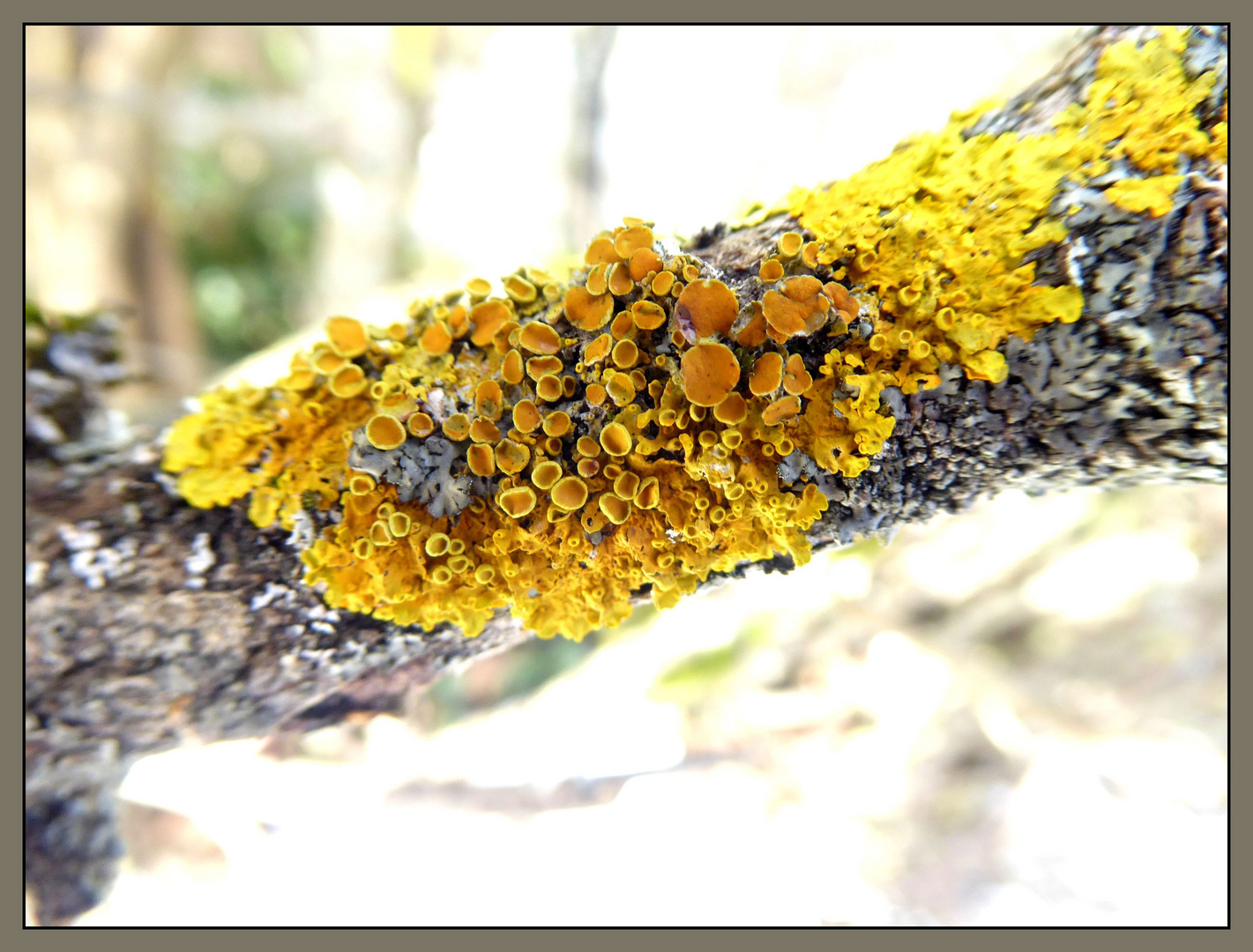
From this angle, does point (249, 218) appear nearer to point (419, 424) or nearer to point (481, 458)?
point (419, 424)

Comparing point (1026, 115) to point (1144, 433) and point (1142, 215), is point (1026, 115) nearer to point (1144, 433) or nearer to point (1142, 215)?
point (1142, 215)

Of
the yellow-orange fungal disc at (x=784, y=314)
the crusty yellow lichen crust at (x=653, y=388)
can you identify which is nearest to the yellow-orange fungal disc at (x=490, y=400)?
the crusty yellow lichen crust at (x=653, y=388)

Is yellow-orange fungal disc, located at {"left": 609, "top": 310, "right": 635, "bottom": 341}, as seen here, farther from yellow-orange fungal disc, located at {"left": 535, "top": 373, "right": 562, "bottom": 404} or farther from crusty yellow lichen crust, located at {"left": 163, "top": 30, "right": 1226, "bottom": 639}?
yellow-orange fungal disc, located at {"left": 535, "top": 373, "right": 562, "bottom": 404}

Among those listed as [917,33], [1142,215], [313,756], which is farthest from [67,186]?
[917,33]

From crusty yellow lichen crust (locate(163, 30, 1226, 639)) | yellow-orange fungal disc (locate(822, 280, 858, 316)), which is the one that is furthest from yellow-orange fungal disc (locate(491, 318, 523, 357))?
yellow-orange fungal disc (locate(822, 280, 858, 316))

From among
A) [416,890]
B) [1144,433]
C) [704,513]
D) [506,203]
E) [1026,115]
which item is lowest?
[416,890]

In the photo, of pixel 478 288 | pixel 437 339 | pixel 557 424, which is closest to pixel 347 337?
pixel 437 339
